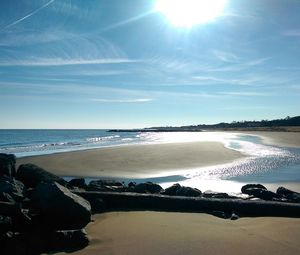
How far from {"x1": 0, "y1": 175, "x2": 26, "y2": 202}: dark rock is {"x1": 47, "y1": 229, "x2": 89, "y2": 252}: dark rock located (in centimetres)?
135

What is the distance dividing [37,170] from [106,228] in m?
3.53

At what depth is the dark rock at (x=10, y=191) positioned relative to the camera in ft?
23.6

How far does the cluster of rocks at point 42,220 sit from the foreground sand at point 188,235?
0.37 metres

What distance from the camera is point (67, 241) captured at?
630cm

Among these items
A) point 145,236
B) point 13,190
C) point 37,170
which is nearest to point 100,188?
point 37,170

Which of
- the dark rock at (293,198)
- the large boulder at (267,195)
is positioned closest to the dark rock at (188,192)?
the large boulder at (267,195)

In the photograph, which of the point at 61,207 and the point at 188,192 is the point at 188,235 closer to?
the point at 61,207

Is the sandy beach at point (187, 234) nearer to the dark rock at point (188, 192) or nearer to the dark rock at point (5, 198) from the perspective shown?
the dark rock at point (5, 198)

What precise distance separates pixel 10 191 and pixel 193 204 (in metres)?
3.99

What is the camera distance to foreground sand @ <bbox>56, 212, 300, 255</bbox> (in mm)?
6066

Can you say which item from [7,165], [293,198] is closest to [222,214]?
[293,198]

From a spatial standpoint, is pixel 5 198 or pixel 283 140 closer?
pixel 5 198

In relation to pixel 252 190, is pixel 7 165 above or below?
above

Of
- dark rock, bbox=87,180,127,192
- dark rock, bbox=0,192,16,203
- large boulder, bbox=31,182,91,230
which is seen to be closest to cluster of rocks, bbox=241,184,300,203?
dark rock, bbox=87,180,127,192
